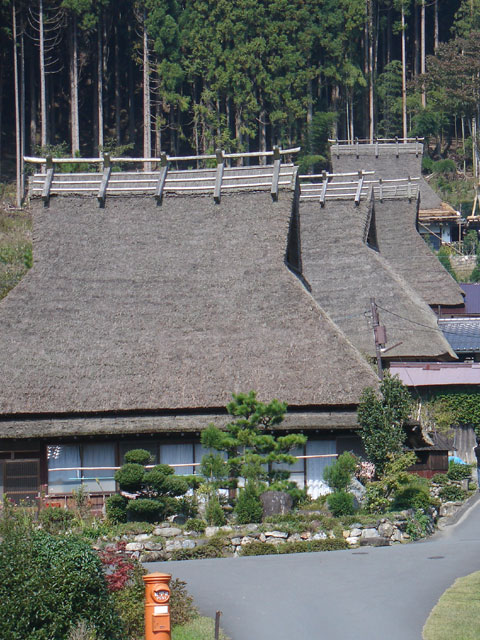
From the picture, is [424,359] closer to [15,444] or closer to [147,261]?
[147,261]

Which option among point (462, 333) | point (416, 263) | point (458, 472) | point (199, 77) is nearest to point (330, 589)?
point (458, 472)

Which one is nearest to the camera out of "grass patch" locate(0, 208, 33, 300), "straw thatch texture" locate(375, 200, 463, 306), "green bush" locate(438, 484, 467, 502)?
"green bush" locate(438, 484, 467, 502)

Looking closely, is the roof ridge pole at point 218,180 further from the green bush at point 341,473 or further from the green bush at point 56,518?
the green bush at point 56,518

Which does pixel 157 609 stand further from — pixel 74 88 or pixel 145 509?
pixel 74 88

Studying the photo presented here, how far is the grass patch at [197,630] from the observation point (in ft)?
56.0

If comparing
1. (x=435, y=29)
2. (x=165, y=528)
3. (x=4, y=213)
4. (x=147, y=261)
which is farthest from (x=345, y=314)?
(x=435, y=29)

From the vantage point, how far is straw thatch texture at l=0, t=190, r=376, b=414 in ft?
97.8

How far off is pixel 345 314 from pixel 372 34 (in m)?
56.6

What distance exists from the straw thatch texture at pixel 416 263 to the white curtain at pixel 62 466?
27.5 metres

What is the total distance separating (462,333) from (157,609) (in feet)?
123

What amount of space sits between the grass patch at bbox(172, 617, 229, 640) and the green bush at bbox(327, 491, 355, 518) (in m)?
9.17

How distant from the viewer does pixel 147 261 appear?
34.2 meters

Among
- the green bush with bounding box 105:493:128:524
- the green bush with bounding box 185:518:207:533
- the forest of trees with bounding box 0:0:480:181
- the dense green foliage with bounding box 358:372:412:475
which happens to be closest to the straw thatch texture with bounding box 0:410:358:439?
the dense green foliage with bounding box 358:372:412:475

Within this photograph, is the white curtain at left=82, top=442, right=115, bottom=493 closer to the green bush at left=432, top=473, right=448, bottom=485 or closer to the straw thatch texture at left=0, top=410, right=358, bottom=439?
the straw thatch texture at left=0, top=410, right=358, bottom=439
